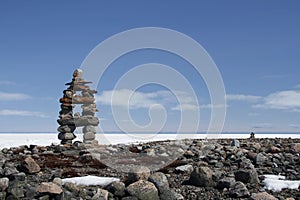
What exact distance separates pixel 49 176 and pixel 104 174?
6.80ft

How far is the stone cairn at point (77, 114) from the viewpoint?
30.0 m

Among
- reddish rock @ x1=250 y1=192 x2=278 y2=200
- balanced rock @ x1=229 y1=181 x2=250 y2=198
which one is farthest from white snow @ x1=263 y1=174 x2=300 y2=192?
reddish rock @ x1=250 y1=192 x2=278 y2=200

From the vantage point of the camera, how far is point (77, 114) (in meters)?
30.9

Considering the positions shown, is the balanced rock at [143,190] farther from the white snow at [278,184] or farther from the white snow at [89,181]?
the white snow at [278,184]

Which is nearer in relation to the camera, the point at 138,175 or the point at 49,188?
the point at 49,188

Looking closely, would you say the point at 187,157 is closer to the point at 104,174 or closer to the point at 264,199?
the point at 104,174

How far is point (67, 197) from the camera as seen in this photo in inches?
430

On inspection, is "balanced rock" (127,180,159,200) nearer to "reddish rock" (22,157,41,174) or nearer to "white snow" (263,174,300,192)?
"white snow" (263,174,300,192)

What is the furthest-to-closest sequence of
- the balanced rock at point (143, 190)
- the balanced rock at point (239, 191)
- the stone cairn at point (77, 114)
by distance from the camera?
1. the stone cairn at point (77, 114)
2. the balanced rock at point (239, 191)
3. the balanced rock at point (143, 190)

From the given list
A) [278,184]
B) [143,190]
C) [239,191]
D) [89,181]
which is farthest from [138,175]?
[278,184]

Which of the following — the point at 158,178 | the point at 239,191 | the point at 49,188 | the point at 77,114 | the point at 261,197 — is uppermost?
the point at 77,114

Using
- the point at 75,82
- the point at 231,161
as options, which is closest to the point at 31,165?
the point at 231,161

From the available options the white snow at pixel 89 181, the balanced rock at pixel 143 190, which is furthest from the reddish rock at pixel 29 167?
the balanced rock at pixel 143 190

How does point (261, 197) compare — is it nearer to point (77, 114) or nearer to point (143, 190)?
point (143, 190)
